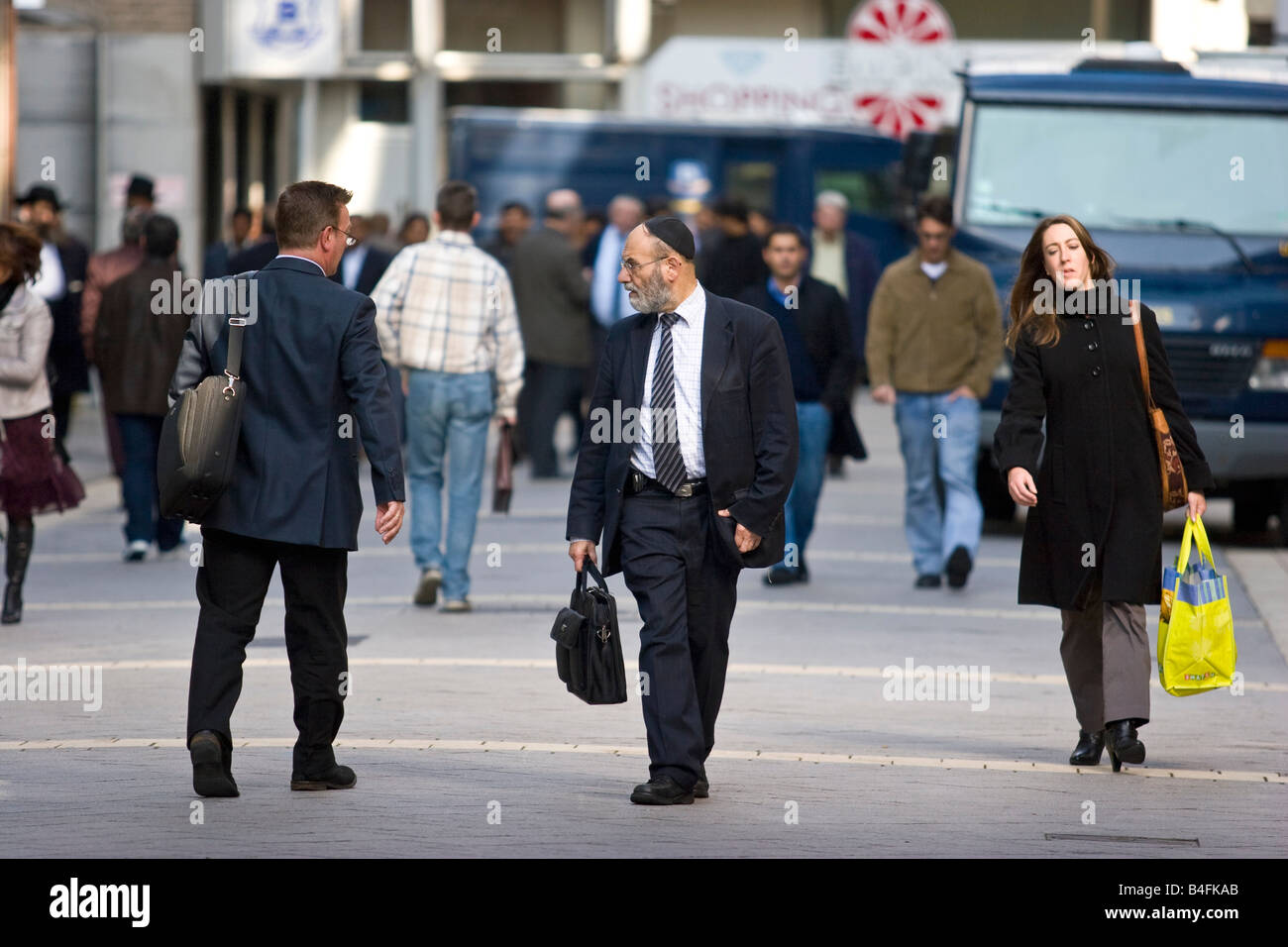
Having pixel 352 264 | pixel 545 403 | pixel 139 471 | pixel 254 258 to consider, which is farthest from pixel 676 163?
pixel 139 471

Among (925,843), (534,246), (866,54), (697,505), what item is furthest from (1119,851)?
(866,54)

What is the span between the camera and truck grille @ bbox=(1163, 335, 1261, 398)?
13.6 metres

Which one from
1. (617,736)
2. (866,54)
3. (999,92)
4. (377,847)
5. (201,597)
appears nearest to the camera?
(377,847)

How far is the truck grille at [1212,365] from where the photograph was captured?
534 inches

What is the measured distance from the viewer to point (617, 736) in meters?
7.87

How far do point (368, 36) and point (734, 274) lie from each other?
17555 mm

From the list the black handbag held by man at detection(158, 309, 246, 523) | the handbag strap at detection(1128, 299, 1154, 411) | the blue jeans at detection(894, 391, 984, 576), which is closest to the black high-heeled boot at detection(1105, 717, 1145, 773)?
the handbag strap at detection(1128, 299, 1154, 411)

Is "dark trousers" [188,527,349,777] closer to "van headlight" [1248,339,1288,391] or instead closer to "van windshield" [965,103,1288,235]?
"van windshield" [965,103,1288,235]

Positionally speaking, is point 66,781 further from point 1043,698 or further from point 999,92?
point 999,92

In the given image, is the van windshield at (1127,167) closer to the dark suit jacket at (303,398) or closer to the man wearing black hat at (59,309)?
the man wearing black hat at (59,309)

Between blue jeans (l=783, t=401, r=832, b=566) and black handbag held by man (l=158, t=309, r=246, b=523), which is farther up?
black handbag held by man (l=158, t=309, r=246, b=523)

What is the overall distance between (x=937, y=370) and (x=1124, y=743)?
4834 millimetres

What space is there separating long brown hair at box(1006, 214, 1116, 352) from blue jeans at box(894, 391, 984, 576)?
437 cm

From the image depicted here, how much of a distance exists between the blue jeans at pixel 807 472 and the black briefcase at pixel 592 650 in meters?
5.48
